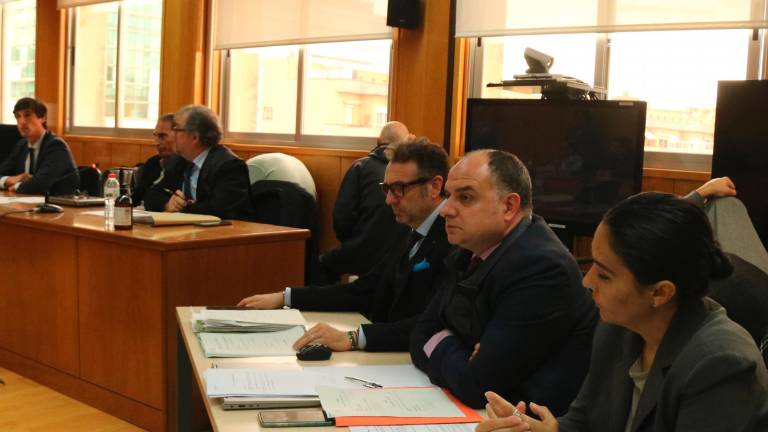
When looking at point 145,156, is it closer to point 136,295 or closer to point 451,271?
point 136,295

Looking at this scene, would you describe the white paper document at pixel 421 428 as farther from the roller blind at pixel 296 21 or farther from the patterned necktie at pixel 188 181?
the roller blind at pixel 296 21

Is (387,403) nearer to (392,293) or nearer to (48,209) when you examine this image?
(392,293)

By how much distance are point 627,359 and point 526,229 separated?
534mm

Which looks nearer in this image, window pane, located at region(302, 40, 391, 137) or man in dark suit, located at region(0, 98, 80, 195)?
window pane, located at region(302, 40, 391, 137)

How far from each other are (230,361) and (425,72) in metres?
3.34

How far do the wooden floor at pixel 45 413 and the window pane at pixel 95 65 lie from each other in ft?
15.1

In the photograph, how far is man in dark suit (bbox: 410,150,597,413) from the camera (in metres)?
1.90

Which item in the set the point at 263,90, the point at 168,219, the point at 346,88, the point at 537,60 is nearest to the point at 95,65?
the point at 263,90

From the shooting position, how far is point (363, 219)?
480 cm

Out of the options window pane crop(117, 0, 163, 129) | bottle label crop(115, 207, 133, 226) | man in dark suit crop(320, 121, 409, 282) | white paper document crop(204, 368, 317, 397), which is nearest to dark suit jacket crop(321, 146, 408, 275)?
man in dark suit crop(320, 121, 409, 282)

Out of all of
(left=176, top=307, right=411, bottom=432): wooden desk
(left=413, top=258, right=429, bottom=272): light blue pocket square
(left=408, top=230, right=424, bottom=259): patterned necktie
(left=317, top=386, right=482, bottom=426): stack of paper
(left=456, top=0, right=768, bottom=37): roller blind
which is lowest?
(left=176, top=307, right=411, bottom=432): wooden desk

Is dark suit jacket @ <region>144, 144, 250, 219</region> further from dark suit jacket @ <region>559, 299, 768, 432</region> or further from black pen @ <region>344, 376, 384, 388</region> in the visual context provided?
dark suit jacket @ <region>559, 299, 768, 432</region>

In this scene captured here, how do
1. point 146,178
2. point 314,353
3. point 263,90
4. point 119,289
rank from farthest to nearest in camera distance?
point 263,90, point 146,178, point 119,289, point 314,353

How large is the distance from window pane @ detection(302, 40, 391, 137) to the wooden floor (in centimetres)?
272
